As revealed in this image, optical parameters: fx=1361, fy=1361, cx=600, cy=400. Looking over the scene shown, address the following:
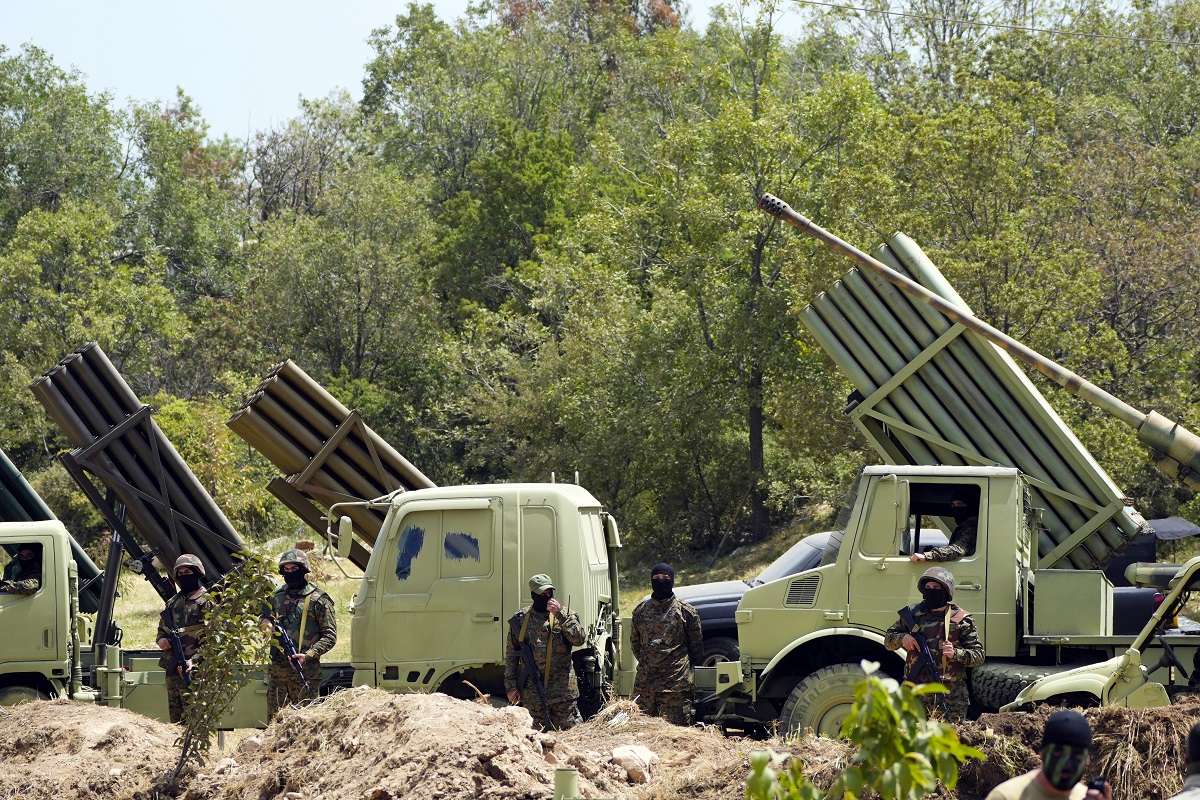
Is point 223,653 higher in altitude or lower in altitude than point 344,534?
lower

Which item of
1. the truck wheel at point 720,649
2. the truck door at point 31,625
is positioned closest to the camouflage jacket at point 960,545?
the truck wheel at point 720,649

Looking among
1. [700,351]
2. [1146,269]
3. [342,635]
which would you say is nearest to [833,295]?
[342,635]

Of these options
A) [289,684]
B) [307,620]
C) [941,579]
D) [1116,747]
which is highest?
[941,579]

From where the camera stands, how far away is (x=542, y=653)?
9258 mm

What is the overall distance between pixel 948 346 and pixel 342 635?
11.3 m

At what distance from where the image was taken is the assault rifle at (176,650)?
10.0 m

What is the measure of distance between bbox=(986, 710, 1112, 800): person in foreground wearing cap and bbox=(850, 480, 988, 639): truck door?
169 inches

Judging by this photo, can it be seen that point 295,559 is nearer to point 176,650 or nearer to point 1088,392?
point 176,650

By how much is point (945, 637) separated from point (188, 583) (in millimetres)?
5452

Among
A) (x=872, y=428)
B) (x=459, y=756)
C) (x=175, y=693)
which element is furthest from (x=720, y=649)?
(x=459, y=756)

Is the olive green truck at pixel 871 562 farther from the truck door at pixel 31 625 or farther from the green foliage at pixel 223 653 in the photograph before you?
the green foliage at pixel 223 653

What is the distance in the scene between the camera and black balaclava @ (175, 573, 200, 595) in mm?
10078

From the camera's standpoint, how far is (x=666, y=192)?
1049 inches

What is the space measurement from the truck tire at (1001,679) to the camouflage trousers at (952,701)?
0.23m
